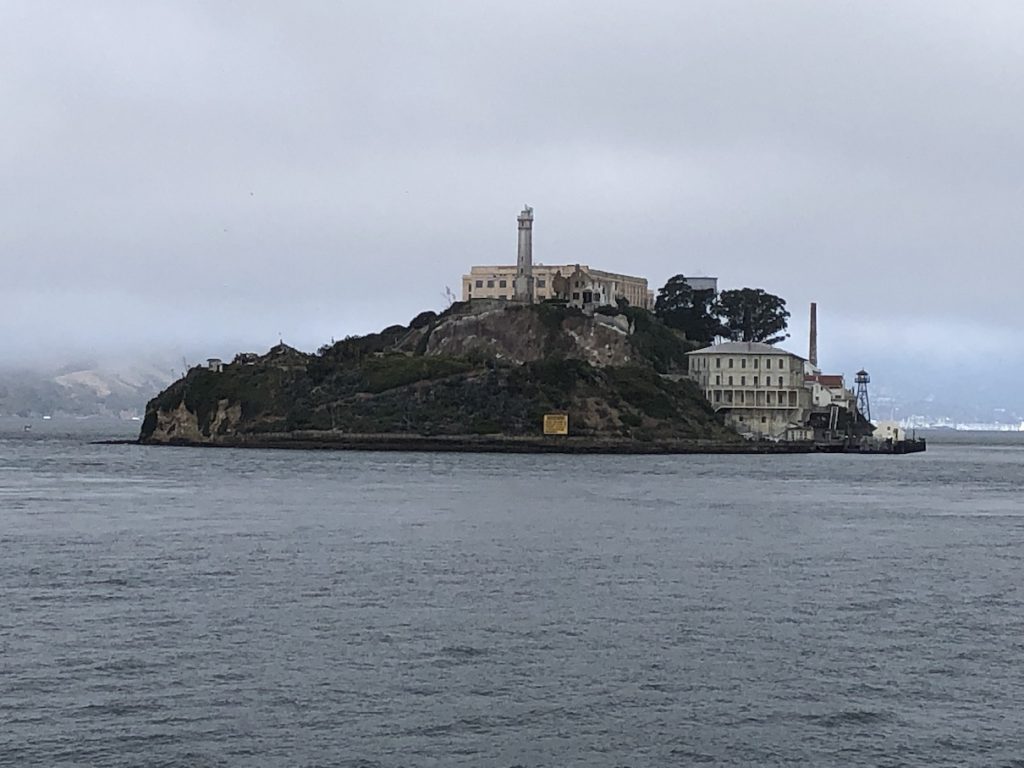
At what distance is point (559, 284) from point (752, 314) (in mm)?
25203

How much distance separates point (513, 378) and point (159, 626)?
383 ft

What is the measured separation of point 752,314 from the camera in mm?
187000

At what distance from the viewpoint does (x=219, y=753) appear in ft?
75.3

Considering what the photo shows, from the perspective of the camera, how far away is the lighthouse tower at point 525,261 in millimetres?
186500

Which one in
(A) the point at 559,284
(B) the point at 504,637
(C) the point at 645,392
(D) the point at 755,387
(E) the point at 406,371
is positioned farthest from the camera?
(A) the point at 559,284

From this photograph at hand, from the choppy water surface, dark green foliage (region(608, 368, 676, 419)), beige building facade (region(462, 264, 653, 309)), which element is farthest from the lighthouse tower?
the choppy water surface

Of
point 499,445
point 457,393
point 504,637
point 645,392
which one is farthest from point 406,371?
point 504,637

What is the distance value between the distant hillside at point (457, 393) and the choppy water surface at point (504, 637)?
79800mm

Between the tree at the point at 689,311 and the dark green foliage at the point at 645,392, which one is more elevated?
the tree at the point at 689,311

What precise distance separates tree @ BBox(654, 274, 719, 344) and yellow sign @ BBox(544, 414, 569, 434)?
4568 centimetres

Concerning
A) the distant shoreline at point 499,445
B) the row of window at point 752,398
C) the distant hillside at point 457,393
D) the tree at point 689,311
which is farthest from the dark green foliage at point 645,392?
the tree at point 689,311

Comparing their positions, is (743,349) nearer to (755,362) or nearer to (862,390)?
(755,362)

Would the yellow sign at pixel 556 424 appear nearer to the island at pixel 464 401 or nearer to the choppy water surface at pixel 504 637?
the island at pixel 464 401

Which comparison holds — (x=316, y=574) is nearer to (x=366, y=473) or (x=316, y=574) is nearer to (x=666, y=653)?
(x=666, y=653)
